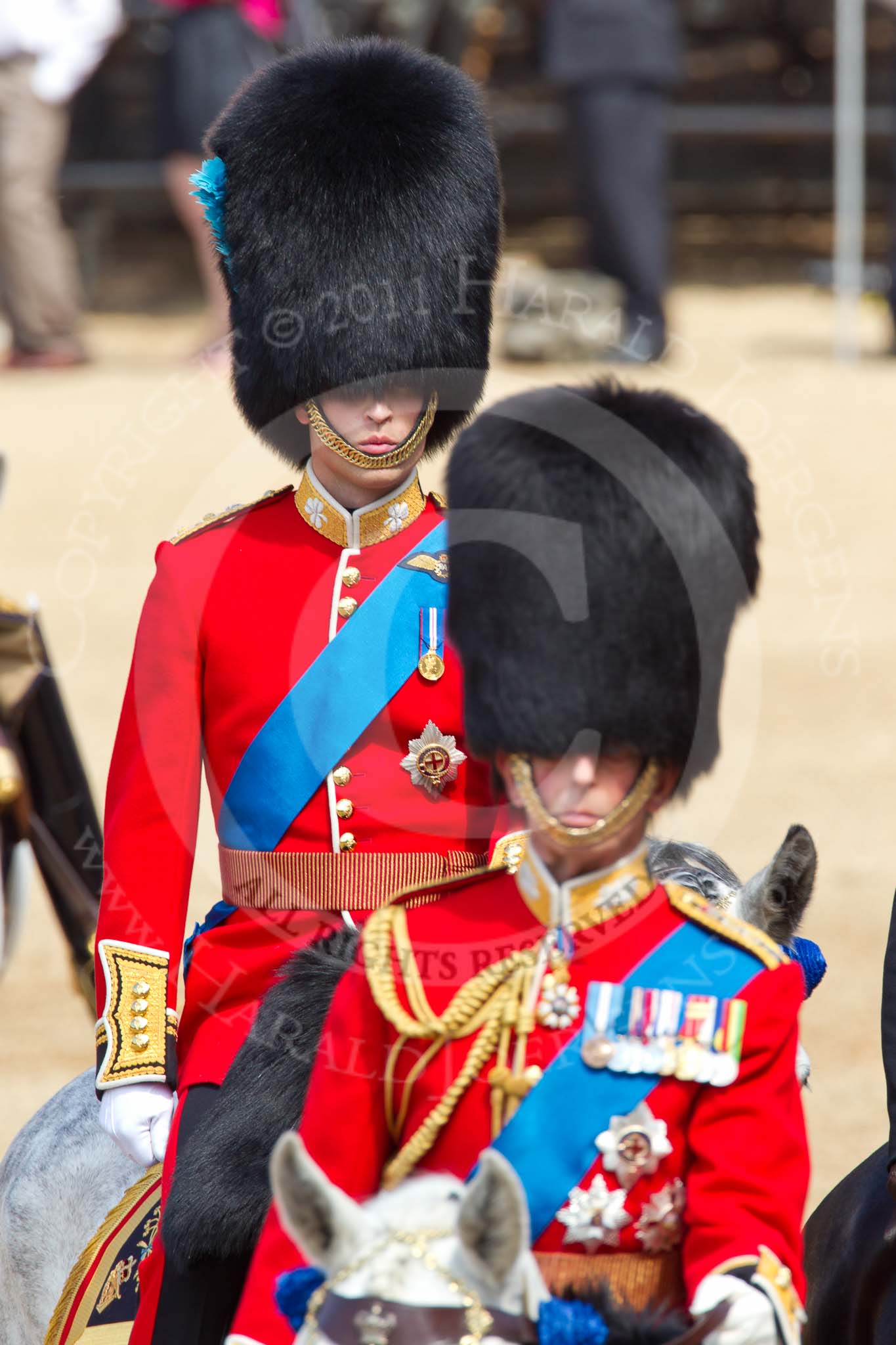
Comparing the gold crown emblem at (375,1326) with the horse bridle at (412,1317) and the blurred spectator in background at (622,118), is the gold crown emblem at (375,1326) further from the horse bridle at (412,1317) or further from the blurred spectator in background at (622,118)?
the blurred spectator in background at (622,118)

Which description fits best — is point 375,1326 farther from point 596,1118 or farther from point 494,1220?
point 596,1118

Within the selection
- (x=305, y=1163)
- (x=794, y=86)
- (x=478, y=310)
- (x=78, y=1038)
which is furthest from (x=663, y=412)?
(x=794, y=86)

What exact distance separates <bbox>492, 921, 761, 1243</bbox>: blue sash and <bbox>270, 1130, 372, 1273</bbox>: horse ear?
0.73 feet

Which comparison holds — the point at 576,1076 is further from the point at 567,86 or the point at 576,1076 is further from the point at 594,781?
the point at 567,86

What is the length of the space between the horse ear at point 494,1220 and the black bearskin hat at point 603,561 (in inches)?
15.7

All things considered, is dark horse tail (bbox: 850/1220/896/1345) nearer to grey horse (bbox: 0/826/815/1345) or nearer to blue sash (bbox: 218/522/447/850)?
grey horse (bbox: 0/826/815/1345)

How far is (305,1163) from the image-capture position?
160 cm

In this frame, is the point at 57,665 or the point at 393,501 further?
the point at 57,665

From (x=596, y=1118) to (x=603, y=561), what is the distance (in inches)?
17.5

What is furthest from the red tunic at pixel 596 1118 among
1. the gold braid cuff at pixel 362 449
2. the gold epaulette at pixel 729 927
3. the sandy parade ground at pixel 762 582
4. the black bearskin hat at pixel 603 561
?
the sandy parade ground at pixel 762 582

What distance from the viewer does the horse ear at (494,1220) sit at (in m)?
1.56

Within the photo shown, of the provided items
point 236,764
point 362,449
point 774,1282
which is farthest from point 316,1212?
point 362,449

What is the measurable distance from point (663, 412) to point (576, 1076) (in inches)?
21.3

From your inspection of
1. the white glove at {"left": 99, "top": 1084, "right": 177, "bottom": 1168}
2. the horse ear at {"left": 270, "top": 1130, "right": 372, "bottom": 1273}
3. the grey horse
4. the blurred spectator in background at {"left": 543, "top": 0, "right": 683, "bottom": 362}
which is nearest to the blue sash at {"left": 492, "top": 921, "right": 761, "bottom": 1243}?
the horse ear at {"left": 270, "top": 1130, "right": 372, "bottom": 1273}
